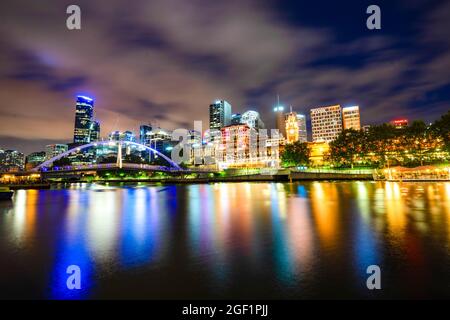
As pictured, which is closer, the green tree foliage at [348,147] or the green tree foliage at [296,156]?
the green tree foliage at [348,147]

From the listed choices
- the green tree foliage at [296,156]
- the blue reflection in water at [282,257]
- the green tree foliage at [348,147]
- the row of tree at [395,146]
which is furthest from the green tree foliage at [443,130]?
the blue reflection in water at [282,257]

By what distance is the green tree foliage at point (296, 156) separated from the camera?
11100 centimetres

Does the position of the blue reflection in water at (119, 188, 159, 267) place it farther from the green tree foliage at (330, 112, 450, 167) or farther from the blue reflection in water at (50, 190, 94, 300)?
the green tree foliage at (330, 112, 450, 167)

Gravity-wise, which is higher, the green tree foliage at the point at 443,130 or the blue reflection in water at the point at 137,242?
the green tree foliage at the point at 443,130

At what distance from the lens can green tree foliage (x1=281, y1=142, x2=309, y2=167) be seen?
364 ft

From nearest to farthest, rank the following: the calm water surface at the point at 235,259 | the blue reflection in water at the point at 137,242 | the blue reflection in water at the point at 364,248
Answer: the calm water surface at the point at 235,259
the blue reflection in water at the point at 364,248
the blue reflection in water at the point at 137,242

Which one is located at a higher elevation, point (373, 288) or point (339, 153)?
point (339, 153)

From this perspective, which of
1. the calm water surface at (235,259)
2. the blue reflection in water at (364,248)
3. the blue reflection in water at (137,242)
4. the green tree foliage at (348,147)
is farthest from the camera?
the green tree foliage at (348,147)

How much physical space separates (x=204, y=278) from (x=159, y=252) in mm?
3110

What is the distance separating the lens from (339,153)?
95938 millimetres

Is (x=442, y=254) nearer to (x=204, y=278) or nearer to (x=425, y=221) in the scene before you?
(x=425, y=221)

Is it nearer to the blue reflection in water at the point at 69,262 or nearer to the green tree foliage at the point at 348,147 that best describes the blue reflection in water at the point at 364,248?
the blue reflection in water at the point at 69,262

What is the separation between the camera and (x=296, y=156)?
111438mm
